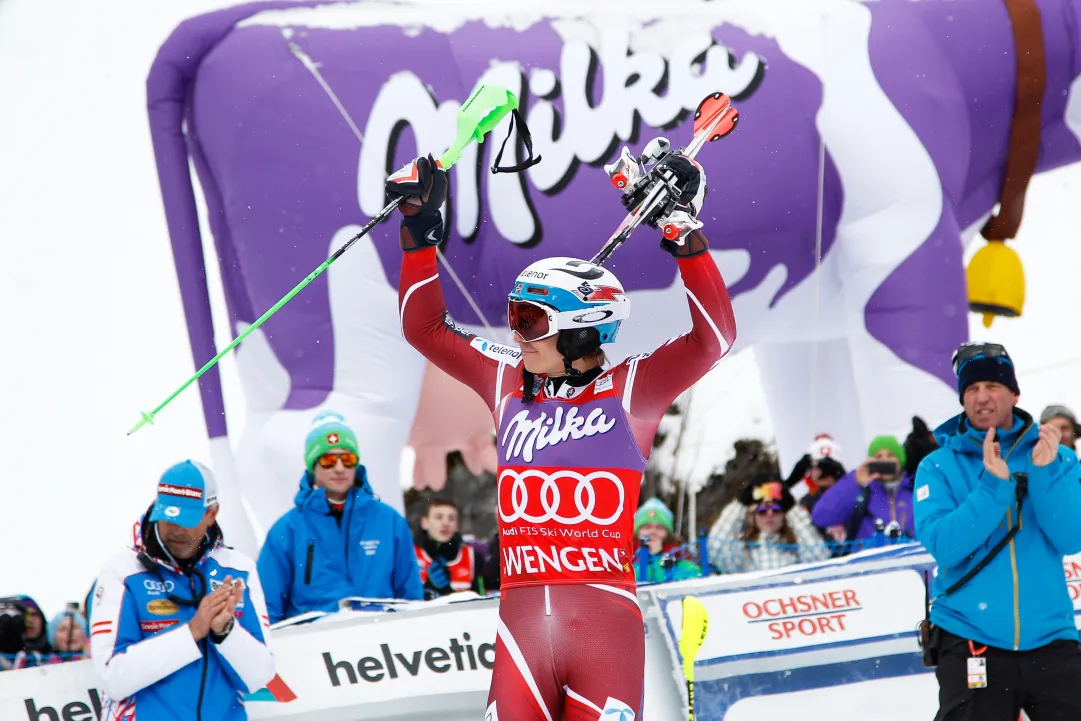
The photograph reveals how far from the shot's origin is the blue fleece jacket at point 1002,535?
12.6ft

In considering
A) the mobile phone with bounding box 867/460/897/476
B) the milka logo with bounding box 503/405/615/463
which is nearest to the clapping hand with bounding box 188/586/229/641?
the milka logo with bounding box 503/405/615/463

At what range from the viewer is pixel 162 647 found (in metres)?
3.91

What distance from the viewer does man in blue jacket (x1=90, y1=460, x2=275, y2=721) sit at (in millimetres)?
3906

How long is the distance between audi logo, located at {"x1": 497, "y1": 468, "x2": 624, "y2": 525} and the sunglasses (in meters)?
1.72

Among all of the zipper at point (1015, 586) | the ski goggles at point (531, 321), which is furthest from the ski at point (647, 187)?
the zipper at point (1015, 586)

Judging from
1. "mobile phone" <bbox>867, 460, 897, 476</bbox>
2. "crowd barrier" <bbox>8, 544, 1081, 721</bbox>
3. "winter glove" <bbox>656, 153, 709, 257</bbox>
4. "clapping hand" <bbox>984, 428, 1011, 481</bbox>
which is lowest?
"crowd barrier" <bbox>8, 544, 1081, 721</bbox>

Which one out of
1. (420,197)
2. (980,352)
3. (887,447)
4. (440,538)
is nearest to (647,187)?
(420,197)

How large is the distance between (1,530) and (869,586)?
5.31m

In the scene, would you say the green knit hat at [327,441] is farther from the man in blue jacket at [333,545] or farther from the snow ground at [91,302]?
the snow ground at [91,302]

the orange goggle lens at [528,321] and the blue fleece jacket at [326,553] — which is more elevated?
the orange goggle lens at [528,321]

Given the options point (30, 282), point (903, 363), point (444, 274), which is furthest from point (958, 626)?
point (30, 282)

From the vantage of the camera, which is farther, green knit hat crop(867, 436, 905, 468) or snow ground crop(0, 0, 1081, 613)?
snow ground crop(0, 0, 1081, 613)

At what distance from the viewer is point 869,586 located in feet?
16.3

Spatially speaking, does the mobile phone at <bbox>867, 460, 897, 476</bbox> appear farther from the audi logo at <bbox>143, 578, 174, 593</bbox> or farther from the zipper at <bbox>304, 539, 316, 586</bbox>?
the audi logo at <bbox>143, 578, 174, 593</bbox>
